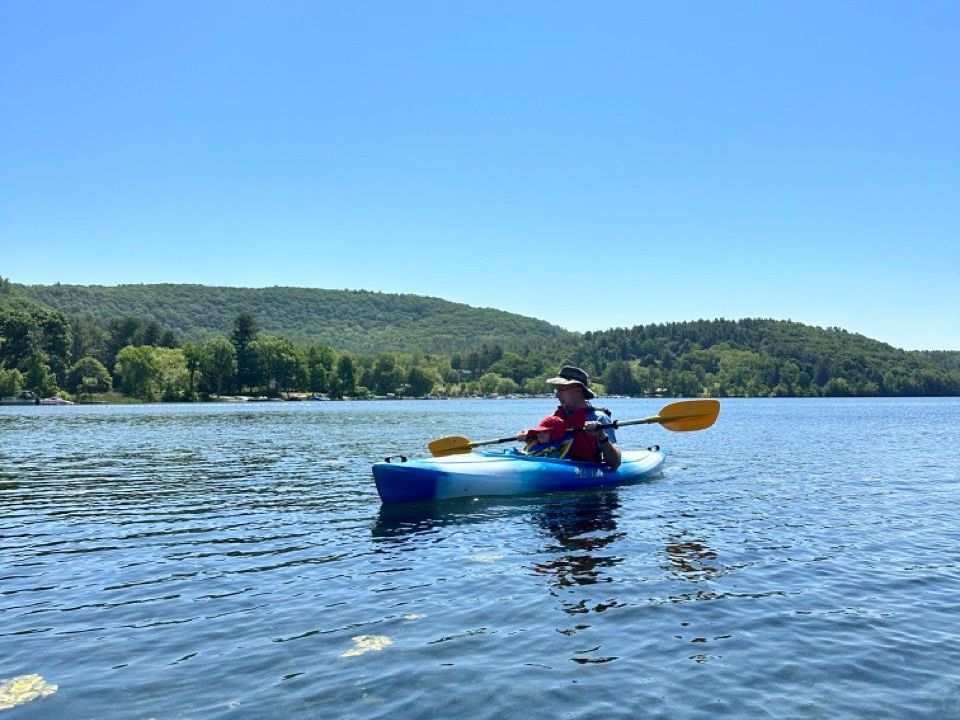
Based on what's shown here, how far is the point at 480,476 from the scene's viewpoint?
17.8 meters

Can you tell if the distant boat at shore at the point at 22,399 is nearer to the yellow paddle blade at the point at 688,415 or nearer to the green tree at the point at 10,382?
the green tree at the point at 10,382

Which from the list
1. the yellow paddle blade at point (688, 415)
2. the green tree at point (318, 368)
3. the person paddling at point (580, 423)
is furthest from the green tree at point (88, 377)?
the yellow paddle blade at point (688, 415)

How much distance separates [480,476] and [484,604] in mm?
8173

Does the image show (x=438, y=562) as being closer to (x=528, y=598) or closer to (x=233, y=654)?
(x=528, y=598)

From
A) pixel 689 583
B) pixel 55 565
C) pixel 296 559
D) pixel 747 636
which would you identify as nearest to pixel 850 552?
pixel 689 583

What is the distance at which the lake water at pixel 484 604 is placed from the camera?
6840 millimetres

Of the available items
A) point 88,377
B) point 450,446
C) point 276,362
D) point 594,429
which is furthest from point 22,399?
point 594,429

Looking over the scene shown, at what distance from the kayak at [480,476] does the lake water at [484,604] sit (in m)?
0.41

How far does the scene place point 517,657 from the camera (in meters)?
7.75

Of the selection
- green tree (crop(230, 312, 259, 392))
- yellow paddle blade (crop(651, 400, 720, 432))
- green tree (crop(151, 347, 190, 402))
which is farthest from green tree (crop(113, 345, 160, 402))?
yellow paddle blade (crop(651, 400, 720, 432))

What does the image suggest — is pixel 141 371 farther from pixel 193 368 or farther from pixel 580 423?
pixel 580 423

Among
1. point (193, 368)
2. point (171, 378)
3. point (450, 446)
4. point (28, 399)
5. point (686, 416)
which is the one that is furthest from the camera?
point (193, 368)

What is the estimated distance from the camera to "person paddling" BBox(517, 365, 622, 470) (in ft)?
60.8

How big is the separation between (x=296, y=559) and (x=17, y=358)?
15045 centimetres
